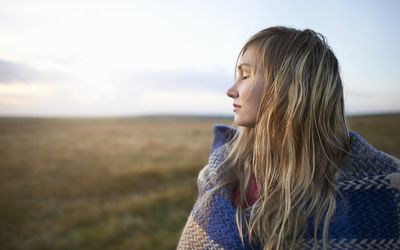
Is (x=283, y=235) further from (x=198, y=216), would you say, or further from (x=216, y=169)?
(x=216, y=169)

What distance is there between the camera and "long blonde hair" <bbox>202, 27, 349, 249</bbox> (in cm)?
160

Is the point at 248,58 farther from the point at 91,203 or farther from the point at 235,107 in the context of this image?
the point at 91,203

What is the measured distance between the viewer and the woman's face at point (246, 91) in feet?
5.70

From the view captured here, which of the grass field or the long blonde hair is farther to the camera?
the grass field

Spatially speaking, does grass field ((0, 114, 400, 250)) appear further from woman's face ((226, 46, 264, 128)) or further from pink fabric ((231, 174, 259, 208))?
woman's face ((226, 46, 264, 128))

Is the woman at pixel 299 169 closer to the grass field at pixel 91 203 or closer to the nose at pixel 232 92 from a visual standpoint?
the nose at pixel 232 92

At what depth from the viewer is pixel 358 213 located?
5.22ft

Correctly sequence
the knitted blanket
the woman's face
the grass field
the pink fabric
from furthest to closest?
1. the grass field
2. the pink fabric
3. the woman's face
4. the knitted blanket

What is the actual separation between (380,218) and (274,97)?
0.89 meters

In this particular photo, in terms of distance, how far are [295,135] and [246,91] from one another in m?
0.40

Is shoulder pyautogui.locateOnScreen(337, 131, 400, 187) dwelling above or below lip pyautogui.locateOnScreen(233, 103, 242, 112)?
below

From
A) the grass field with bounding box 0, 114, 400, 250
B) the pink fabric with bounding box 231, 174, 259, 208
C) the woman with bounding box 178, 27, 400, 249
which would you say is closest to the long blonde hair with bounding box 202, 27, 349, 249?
the woman with bounding box 178, 27, 400, 249

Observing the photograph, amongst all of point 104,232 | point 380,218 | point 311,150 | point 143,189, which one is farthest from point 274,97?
point 143,189

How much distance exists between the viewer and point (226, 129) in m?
2.39
